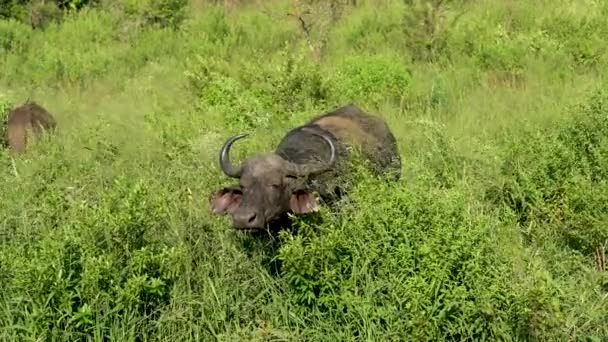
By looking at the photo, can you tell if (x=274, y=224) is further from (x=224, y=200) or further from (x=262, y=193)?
(x=224, y=200)

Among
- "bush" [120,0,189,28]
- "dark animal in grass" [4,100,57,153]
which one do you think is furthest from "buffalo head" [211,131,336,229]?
"bush" [120,0,189,28]

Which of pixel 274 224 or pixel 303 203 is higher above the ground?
pixel 303 203

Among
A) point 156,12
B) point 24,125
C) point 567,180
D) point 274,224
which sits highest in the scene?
point 567,180

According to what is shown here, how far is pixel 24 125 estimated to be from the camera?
8.28 meters

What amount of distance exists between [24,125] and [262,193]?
4.22 metres

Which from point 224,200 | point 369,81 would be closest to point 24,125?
point 369,81

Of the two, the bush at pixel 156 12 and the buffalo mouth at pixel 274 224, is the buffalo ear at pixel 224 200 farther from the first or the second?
the bush at pixel 156 12

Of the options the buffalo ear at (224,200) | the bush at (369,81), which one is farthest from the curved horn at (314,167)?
the bush at (369,81)

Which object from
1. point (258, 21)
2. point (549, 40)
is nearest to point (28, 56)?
point (258, 21)

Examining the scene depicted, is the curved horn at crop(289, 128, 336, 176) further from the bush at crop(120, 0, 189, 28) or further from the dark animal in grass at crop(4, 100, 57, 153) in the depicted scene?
the bush at crop(120, 0, 189, 28)

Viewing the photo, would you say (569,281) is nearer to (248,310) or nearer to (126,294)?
(248,310)

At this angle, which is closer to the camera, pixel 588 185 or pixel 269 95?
pixel 588 185

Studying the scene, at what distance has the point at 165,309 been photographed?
454 centimetres

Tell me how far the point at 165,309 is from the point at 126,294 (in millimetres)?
309
